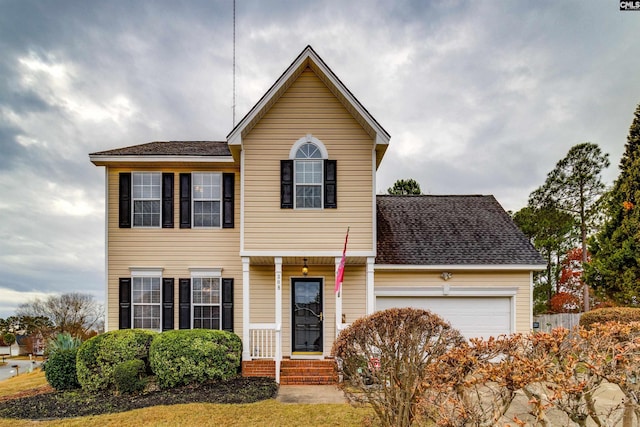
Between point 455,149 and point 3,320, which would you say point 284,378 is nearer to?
point 455,149

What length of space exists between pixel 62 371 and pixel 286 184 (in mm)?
7239

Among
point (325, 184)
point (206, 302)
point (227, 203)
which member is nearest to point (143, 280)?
point (206, 302)

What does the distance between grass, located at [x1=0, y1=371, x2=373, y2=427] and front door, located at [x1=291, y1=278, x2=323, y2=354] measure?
315 cm

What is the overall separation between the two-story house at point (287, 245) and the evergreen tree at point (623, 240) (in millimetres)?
8001

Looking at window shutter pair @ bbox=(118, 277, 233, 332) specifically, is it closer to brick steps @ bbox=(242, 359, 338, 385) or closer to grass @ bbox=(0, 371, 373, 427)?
brick steps @ bbox=(242, 359, 338, 385)

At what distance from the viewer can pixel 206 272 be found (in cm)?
1062

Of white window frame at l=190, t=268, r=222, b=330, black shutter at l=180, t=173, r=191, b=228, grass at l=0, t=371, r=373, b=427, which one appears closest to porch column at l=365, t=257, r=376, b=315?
grass at l=0, t=371, r=373, b=427

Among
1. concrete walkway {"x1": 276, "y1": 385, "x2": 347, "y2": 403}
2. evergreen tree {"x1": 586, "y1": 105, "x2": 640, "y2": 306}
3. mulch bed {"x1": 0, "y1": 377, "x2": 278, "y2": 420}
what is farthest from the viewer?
evergreen tree {"x1": 586, "y1": 105, "x2": 640, "y2": 306}

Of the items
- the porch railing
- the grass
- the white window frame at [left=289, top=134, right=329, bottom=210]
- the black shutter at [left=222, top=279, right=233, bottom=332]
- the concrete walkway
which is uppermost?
the white window frame at [left=289, top=134, right=329, bottom=210]

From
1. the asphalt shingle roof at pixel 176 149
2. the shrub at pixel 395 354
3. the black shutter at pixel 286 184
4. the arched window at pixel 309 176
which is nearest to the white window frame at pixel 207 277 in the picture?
the black shutter at pixel 286 184

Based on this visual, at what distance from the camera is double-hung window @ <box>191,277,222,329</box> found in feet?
34.6

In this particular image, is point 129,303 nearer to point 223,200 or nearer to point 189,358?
point 189,358

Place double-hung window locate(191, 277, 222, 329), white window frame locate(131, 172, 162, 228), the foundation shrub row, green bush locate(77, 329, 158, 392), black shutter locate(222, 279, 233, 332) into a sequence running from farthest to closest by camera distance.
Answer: white window frame locate(131, 172, 162, 228) < double-hung window locate(191, 277, 222, 329) < black shutter locate(222, 279, 233, 332) < green bush locate(77, 329, 158, 392) < the foundation shrub row

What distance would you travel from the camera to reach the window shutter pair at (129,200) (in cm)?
1059
